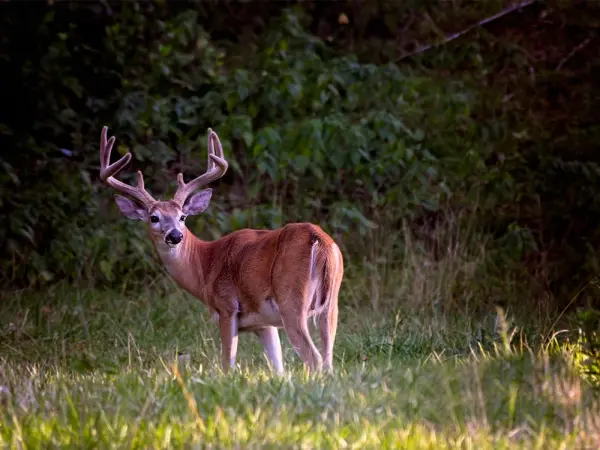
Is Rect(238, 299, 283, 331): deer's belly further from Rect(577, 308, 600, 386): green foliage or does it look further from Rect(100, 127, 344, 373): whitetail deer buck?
Rect(577, 308, 600, 386): green foliage

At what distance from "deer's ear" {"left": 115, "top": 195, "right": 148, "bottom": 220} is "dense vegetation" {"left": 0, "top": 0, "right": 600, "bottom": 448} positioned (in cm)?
87

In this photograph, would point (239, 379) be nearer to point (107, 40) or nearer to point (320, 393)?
point (320, 393)

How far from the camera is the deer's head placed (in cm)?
710

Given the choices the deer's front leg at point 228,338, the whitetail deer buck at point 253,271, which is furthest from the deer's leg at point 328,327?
the deer's front leg at point 228,338

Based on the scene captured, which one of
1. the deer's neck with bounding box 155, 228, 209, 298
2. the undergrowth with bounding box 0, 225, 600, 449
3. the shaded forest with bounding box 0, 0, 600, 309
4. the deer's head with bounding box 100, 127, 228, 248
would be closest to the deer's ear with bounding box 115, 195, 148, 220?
the deer's head with bounding box 100, 127, 228, 248

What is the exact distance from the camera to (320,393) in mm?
4465

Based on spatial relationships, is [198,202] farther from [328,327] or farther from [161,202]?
[328,327]

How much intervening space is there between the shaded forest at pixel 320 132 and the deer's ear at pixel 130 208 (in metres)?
1.97

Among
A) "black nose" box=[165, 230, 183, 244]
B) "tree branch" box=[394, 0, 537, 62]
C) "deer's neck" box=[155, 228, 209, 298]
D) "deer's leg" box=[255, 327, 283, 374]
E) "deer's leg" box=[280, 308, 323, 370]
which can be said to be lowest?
"deer's leg" box=[255, 327, 283, 374]

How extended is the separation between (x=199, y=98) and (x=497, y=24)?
122 inches

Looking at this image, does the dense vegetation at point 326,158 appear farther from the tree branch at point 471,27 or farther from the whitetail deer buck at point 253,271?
the whitetail deer buck at point 253,271

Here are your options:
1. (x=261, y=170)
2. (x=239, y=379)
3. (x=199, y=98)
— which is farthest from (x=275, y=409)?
(x=199, y=98)

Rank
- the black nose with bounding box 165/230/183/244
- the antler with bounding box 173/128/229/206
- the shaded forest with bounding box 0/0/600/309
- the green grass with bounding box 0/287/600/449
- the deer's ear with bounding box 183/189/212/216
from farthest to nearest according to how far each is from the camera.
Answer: the shaded forest with bounding box 0/0/600/309, the deer's ear with bounding box 183/189/212/216, the antler with bounding box 173/128/229/206, the black nose with bounding box 165/230/183/244, the green grass with bounding box 0/287/600/449

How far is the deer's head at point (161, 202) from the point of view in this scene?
23.3ft
